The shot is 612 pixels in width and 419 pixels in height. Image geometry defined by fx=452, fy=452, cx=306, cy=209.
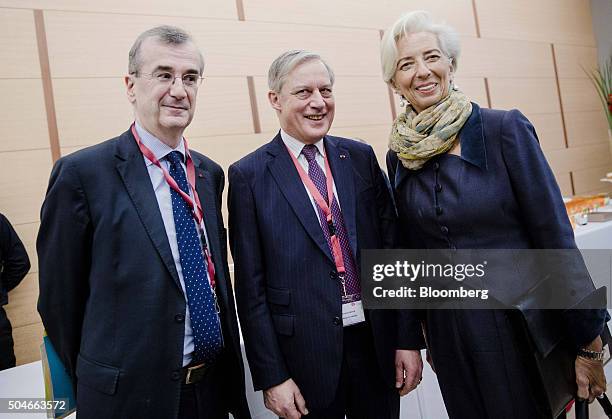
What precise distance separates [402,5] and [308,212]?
4.07 metres

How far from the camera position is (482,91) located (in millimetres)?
5266

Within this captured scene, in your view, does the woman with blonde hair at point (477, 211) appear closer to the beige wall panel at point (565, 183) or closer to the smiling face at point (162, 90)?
the smiling face at point (162, 90)

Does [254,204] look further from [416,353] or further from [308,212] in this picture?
[416,353]

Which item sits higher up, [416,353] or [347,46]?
[347,46]

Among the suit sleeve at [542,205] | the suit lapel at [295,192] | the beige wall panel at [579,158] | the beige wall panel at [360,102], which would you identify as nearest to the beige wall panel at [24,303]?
the suit lapel at [295,192]

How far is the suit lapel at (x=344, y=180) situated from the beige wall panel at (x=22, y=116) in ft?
7.62

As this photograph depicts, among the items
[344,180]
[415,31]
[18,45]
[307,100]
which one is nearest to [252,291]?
[344,180]

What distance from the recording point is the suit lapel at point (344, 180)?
1500 mm

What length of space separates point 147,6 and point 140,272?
290 centimetres

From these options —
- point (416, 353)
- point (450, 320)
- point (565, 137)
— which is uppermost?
point (565, 137)

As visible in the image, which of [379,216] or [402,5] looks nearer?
[379,216]

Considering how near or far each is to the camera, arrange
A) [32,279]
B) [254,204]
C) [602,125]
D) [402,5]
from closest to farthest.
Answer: [254,204] < [32,279] < [402,5] < [602,125]

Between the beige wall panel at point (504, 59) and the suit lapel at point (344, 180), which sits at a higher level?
the beige wall panel at point (504, 59)

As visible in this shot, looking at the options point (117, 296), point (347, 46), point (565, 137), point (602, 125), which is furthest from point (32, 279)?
point (602, 125)
